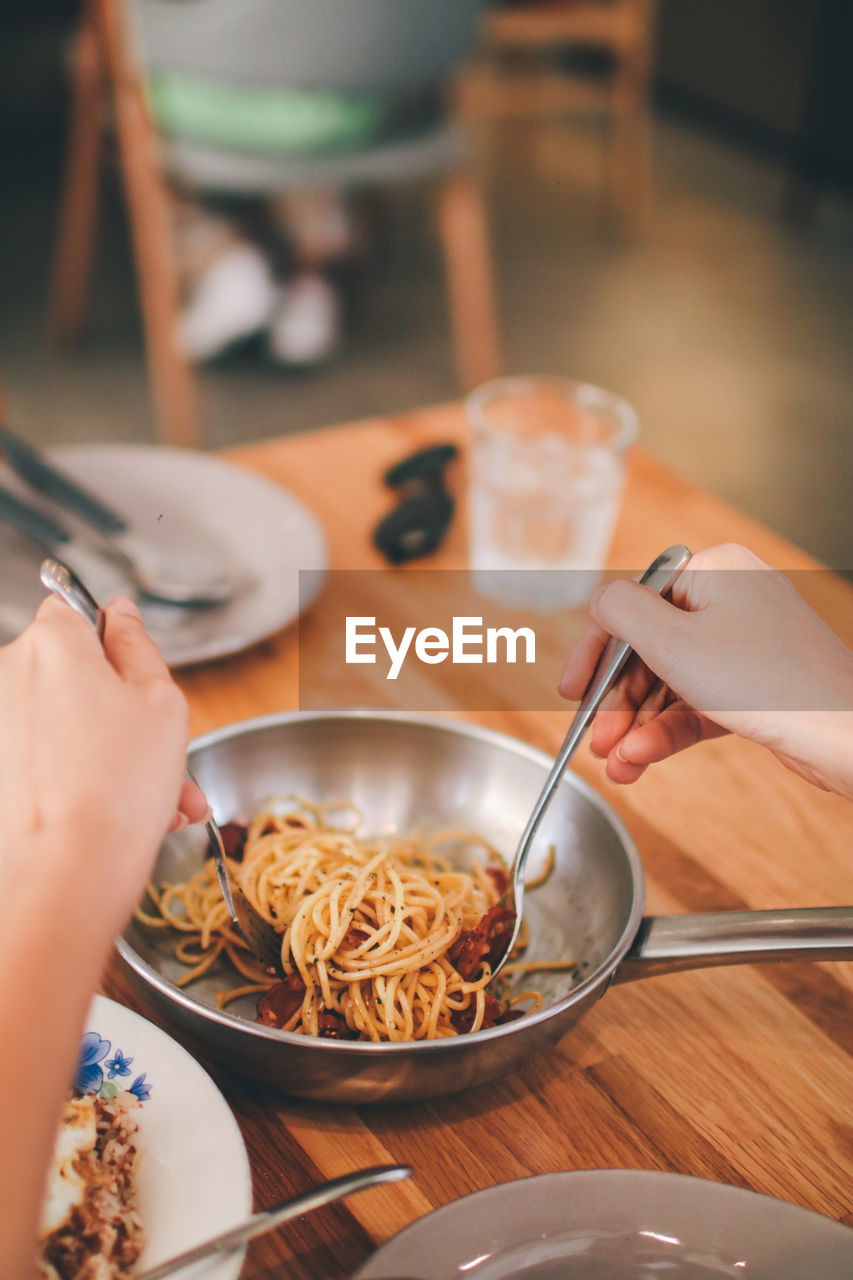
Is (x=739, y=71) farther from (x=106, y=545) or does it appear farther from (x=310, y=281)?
(x=106, y=545)

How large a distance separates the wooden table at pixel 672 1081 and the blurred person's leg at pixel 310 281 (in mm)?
2205

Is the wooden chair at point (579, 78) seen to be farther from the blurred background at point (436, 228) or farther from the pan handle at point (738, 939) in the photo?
the pan handle at point (738, 939)

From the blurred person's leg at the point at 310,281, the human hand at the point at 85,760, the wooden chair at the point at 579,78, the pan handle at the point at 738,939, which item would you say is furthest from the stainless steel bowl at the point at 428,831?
the wooden chair at the point at 579,78

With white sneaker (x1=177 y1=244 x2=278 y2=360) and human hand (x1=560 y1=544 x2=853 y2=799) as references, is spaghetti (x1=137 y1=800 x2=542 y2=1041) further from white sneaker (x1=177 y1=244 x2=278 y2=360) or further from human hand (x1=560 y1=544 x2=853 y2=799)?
white sneaker (x1=177 y1=244 x2=278 y2=360)

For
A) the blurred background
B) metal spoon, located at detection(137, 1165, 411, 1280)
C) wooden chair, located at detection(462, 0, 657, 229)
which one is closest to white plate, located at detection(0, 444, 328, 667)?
metal spoon, located at detection(137, 1165, 411, 1280)

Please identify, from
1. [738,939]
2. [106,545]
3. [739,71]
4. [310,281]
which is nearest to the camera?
[738,939]

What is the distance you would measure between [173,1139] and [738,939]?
235mm

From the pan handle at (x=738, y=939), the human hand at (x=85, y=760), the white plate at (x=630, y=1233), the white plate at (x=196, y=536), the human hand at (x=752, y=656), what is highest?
the human hand at (x=85, y=760)

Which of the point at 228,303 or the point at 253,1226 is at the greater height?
the point at 253,1226

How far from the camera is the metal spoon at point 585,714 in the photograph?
1.79 feet

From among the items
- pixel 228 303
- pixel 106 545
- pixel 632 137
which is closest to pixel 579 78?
pixel 632 137

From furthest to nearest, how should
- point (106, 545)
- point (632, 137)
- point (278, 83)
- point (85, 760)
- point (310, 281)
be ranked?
point (632, 137) → point (310, 281) → point (278, 83) → point (106, 545) → point (85, 760)

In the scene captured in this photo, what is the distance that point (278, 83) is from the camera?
1976mm

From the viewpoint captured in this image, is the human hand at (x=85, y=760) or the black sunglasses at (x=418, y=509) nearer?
the human hand at (x=85, y=760)
